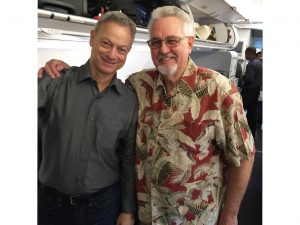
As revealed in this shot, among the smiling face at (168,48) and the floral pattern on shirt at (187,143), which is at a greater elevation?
the smiling face at (168,48)

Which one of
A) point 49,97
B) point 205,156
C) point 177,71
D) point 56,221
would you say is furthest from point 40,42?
A: point 205,156

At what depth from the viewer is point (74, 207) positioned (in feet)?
3.57

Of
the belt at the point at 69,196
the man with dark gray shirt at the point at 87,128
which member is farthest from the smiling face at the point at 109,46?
the belt at the point at 69,196

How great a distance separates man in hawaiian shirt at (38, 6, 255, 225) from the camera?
3.67ft

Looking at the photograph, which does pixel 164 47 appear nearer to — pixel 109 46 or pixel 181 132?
pixel 109 46

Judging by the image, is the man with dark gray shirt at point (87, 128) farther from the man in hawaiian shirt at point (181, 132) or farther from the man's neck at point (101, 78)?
the man in hawaiian shirt at point (181, 132)

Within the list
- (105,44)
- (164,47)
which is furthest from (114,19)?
(164,47)

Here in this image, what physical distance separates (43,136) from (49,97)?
0.51 feet

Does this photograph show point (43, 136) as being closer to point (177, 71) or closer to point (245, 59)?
point (177, 71)

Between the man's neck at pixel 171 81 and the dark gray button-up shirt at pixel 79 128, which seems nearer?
the dark gray button-up shirt at pixel 79 128

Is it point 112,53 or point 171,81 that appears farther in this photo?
point 171,81

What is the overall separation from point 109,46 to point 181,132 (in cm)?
43

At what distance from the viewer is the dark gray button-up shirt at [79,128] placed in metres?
1.04

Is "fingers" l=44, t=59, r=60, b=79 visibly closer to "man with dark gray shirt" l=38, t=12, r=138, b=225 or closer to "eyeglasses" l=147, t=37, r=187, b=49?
"man with dark gray shirt" l=38, t=12, r=138, b=225
